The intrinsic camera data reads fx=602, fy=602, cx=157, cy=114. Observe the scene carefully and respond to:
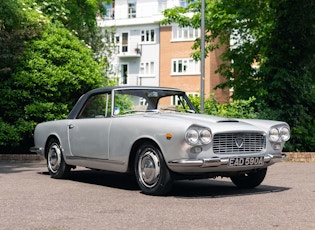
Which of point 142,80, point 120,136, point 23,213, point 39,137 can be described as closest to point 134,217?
point 23,213

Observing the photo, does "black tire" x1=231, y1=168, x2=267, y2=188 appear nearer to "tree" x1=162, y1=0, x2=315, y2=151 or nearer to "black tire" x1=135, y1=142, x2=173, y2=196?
"black tire" x1=135, y1=142, x2=173, y2=196

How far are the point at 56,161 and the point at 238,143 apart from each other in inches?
142

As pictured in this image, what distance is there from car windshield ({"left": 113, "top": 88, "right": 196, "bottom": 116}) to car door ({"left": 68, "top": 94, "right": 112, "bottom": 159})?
18 cm

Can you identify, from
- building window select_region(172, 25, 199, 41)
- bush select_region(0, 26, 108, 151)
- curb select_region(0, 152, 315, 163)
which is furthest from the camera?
building window select_region(172, 25, 199, 41)

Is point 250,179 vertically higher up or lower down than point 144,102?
lower down

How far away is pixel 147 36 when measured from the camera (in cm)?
5444

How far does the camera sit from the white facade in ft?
175

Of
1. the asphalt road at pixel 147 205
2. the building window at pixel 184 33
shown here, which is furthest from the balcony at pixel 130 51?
the asphalt road at pixel 147 205

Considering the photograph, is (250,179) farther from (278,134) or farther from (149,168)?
(149,168)

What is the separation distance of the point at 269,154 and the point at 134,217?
279 cm

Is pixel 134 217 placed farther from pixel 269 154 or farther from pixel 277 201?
pixel 269 154

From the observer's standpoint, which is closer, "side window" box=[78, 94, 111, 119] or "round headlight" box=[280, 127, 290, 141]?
"round headlight" box=[280, 127, 290, 141]

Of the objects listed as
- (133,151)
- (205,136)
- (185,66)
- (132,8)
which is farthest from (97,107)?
(132,8)

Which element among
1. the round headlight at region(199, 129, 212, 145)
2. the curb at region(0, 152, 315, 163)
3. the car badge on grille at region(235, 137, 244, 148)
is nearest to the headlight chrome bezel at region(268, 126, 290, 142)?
the car badge on grille at region(235, 137, 244, 148)
